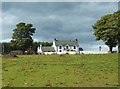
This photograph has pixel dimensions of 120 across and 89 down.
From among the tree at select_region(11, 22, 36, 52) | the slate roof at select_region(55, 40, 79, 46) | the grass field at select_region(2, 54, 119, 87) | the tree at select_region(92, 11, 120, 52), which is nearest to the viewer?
the grass field at select_region(2, 54, 119, 87)

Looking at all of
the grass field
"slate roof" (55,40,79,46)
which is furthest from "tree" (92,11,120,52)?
"slate roof" (55,40,79,46)

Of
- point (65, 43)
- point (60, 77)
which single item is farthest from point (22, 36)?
point (60, 77)

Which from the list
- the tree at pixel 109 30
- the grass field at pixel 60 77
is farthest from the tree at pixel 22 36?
the grass field at pixel 60 77

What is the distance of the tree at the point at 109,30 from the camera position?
75938mm

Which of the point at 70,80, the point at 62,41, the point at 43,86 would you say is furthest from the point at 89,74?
the point at 62,41

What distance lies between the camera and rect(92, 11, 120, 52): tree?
75.9 m

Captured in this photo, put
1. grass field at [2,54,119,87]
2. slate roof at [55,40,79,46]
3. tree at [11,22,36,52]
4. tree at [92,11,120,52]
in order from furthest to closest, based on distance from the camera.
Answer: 1. slate roof at [55,40,79,46]
2. tree at [11,22,36,52]
3. tree at [92,11,120,52]
4. grass field at [2,54,119,87]

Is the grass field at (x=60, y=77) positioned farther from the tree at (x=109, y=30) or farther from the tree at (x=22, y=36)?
the tree at (x=22, y=36)

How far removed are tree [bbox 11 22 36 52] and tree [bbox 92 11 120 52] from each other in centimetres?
2874

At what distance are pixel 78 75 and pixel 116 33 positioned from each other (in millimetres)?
54836

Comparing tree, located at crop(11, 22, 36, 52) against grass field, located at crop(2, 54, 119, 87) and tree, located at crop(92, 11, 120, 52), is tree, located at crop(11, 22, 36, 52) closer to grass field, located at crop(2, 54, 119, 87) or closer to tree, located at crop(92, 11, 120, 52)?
tree, located at crop(92, 11, 120, 52)

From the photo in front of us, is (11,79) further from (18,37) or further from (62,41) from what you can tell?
(62,41)

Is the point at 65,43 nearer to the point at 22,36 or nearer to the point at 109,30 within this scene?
the point at 22,36

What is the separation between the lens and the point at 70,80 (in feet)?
65.9
